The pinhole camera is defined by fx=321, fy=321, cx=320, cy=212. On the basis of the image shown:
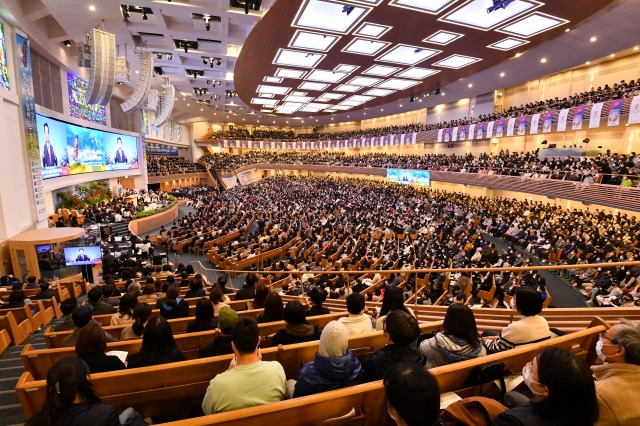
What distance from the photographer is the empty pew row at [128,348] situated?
2686 millimetres

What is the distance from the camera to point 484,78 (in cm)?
2067

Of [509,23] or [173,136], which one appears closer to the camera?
[509,23]

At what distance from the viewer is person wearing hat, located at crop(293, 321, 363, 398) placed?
1.93 m

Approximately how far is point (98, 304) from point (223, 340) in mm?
3086

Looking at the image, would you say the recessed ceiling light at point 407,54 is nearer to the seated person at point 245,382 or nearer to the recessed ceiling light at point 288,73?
the recessed ceiling light at point 288,73

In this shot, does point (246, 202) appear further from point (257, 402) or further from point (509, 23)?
point (257, 402)

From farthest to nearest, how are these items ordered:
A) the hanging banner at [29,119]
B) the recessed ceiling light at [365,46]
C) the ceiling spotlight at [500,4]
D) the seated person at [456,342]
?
the recessed ceiling light at [365,46]
the hanging banner at [29,119]
the ceiling spotlight at [500,4]
the seated person at [456,342]

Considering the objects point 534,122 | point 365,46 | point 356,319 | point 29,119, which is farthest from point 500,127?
point 29,119

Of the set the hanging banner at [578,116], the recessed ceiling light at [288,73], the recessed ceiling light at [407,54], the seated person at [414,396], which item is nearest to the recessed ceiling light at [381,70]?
the recessed ceiling light at [407,54]

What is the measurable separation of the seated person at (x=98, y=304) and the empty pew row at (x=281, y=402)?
9.36 ft

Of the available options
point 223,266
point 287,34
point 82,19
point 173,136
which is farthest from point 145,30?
point 173,136

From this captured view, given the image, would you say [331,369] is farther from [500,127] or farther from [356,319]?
[500,127]

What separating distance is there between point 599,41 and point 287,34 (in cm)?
1344

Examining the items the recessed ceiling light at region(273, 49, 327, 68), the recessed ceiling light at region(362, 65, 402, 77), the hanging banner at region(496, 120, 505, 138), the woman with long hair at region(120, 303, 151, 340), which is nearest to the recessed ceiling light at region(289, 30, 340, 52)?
the recessed ceiling light at region(273, 49, 327, 68)
